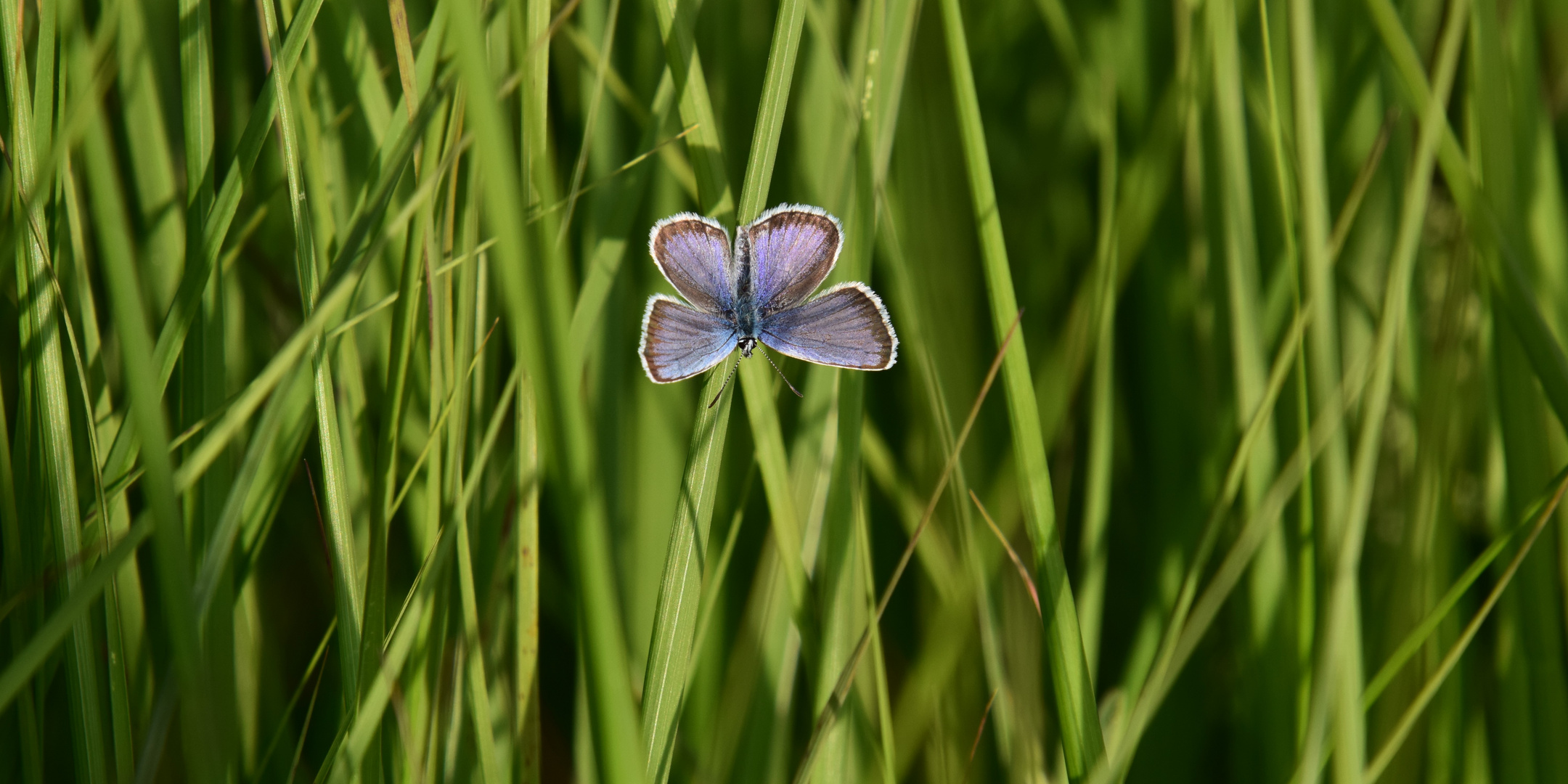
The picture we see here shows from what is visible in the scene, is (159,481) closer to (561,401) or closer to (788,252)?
(561,401)

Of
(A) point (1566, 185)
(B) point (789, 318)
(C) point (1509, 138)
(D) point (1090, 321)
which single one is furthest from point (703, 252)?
(A) point (1566, 185)

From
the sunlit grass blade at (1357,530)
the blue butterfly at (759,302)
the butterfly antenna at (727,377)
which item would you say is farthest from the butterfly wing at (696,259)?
the sunlit grass blade at (1357,530)

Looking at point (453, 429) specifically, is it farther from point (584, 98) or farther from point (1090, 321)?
point (1090, 321)

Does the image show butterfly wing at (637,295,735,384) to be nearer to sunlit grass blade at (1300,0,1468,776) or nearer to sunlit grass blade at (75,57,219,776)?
sunlit grass blade at (75,57,219,776)

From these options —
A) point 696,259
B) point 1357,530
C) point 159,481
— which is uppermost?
point 696,259

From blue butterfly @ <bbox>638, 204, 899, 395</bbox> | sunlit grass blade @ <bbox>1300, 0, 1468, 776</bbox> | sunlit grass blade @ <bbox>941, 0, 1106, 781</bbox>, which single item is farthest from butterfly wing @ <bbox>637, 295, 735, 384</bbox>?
sunlit grass blade @ <bbox>1300, 0, 1468, 776</bbox>

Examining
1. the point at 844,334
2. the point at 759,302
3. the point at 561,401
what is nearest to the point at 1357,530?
the point at 844,334

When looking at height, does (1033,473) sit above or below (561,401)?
below

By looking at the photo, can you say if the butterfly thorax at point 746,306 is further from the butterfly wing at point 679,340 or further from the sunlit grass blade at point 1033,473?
the sunlit grass blade at point 1033,473
